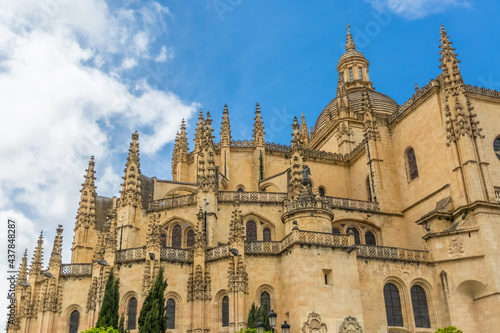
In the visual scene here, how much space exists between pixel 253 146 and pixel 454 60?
1691 centimetres

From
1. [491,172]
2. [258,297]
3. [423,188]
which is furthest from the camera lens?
[423,188]

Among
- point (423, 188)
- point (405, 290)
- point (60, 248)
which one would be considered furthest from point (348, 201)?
point (60, 248)

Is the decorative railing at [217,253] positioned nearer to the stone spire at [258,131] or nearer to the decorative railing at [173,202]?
the decorative railing at [173,202]

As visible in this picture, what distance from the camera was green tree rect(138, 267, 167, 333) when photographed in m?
22.4

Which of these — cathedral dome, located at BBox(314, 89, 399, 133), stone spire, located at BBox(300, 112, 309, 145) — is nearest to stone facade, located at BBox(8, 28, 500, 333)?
cathedral dome, located at BBox(314, 89, 399, 133)

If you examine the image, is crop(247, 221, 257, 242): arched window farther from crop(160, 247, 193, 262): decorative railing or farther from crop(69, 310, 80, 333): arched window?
crop(69, 310, 80, 333): arched window

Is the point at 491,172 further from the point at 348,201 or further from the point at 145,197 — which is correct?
the point at 145,197

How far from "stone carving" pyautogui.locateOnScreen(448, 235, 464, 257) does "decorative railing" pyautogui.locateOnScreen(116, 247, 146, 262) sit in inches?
684

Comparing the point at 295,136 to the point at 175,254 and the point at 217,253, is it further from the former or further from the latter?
the point at 175,254

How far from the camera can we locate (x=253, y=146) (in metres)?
42.2

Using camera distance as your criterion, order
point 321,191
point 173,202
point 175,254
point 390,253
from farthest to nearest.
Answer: point 321,191
point 173,202
point 390,253
point 175,254

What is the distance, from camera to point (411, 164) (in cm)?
3566

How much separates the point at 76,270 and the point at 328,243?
49.3 ft

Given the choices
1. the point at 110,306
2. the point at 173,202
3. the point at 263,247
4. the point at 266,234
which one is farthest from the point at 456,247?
the point at 110,306
